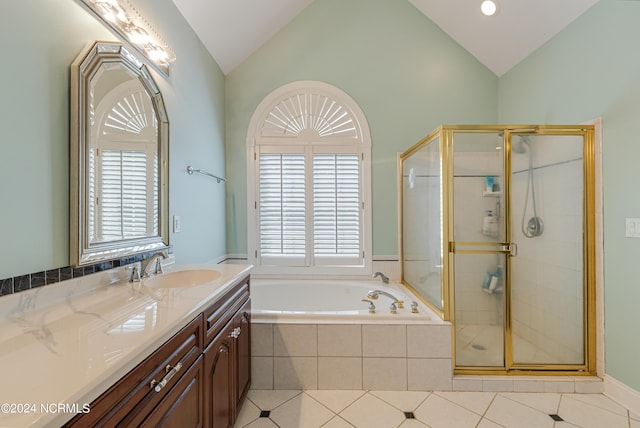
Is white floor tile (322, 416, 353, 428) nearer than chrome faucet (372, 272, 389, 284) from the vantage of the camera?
Yes

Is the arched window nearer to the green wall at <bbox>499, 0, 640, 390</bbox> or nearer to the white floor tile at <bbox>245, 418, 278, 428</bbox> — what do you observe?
the white floor tile at <bbox>245, 418, 278, 428</bbox>

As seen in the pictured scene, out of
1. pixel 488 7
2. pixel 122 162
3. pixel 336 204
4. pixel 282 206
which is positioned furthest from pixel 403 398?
pixel 488 7

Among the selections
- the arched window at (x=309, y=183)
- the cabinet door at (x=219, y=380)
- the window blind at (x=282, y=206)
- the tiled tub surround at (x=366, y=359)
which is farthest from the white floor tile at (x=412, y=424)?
the window blind at (x=282, y=206)

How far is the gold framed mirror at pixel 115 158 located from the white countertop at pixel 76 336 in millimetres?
190

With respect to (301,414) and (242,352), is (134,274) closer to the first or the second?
(242,352)

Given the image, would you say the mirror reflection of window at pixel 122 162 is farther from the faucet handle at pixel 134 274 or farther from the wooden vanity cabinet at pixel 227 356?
the wooden vanity cabinet at pixel 227 356

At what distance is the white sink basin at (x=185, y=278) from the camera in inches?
59.6

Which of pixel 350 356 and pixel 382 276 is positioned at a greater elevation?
pixel 382 276

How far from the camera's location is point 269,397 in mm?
1728

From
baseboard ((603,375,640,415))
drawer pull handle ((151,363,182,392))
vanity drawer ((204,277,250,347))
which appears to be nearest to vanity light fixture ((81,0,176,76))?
vanity drawer ((204,277,250,347))

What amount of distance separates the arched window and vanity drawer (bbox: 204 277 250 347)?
1156mm

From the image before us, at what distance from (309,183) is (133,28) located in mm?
1718

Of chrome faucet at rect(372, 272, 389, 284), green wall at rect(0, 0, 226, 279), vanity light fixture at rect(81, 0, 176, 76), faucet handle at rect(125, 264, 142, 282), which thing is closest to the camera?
green wall at rect(0, 0, 226, 279)

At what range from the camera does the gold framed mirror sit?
111 centimetres
